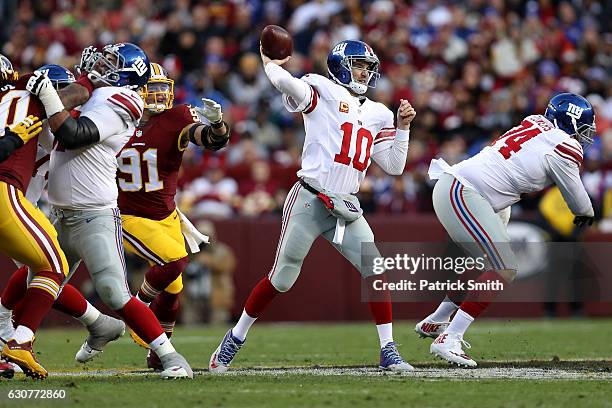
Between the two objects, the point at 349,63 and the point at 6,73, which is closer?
the point at 6,73

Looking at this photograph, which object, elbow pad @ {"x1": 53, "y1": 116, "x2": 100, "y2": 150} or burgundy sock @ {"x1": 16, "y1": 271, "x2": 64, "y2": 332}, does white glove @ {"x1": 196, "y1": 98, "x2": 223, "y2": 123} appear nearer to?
elbow pad @ {"x1": 53, "y1": 116, "x2": 100, "y2": 150}

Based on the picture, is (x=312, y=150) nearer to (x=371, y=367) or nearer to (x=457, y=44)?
(x=371, y=367)

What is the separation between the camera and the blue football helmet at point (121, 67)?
664cm

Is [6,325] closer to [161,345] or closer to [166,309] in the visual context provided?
[166,309]

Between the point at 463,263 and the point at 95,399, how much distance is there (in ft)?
21.5

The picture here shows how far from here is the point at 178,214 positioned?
771 cm

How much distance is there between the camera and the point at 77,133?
618 cm

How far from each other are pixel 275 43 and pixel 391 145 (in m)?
1.00

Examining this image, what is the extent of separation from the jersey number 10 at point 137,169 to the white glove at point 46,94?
4.31 ft

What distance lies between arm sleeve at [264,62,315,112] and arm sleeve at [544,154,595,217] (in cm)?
160

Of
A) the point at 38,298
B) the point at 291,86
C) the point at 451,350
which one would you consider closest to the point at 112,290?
the point at 38,298

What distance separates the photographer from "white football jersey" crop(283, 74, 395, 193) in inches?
282

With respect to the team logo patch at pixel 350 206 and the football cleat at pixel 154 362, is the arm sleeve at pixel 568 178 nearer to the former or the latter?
the team logo patch at pixel 350 206

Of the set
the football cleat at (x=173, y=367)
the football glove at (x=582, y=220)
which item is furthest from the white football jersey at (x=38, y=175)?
the football glove at (x=582, y=220)
